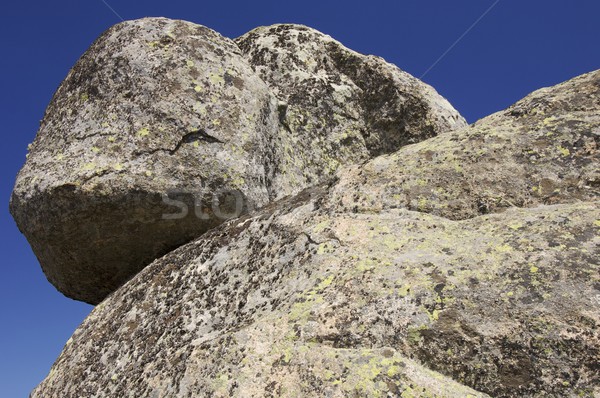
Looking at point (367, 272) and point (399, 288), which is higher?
point (367, 272)

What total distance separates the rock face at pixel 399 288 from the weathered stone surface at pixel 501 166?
20 millimetres

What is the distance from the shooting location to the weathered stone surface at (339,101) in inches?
446

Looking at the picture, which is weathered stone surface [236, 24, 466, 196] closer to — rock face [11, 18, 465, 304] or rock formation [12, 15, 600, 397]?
rock face [11, 18, 465, 304]

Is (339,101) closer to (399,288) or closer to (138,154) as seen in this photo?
(138,154)

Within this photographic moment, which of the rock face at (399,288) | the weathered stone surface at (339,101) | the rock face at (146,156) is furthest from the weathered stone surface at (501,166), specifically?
the weathered stone surface at (339,101)

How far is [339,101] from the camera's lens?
1173 cm

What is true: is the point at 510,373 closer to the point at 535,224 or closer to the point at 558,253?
the point at 558,253

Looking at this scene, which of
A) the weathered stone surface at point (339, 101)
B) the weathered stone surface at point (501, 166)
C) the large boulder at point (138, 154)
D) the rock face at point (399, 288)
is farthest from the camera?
the weathered stone surface at point (339, 101)

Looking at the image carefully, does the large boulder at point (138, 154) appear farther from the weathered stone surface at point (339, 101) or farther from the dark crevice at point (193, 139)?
the weathered stone surface at point (339, 101)

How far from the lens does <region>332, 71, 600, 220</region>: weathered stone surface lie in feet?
23.2

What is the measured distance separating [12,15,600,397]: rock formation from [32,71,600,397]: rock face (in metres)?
0.02

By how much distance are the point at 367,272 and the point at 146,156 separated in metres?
3.87

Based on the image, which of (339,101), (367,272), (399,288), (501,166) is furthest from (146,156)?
(501,166)

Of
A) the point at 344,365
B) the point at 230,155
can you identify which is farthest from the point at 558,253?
the point at 230,155
